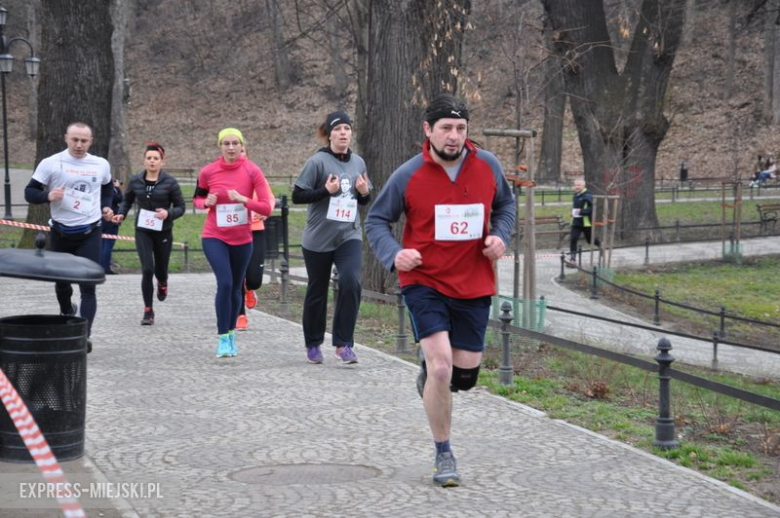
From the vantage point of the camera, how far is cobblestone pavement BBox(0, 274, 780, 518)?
6.04 meters

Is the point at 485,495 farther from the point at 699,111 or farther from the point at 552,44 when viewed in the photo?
the point at 699,111

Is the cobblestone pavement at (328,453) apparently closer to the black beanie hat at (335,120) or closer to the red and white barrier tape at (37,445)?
the red and white barrier tape at (37,445)

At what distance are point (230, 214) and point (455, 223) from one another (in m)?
4.66

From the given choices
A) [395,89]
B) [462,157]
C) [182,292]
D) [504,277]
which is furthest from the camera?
[504,277]

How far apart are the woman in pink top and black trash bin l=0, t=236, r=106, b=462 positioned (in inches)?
152

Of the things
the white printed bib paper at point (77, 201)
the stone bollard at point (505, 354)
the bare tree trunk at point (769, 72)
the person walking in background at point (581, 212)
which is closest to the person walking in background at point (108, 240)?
the white printed bib paper at point (77, 201)

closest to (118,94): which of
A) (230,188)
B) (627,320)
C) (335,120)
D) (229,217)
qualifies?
(627,320)

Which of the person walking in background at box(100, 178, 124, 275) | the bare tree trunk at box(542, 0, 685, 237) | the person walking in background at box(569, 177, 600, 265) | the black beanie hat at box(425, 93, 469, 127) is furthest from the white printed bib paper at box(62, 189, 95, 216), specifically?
the bare tree trunk at box(542, 0, 685, 237)

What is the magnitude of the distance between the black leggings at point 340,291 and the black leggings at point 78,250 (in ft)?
6.31

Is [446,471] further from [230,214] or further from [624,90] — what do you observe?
[624,90]

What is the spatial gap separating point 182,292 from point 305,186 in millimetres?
7792

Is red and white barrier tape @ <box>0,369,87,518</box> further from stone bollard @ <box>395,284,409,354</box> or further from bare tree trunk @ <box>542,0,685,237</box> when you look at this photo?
bare tree trunk @ <box>542,0,685,237</box>

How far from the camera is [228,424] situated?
26.5 feet

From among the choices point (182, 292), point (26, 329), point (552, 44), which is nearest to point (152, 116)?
point (552, 44)
